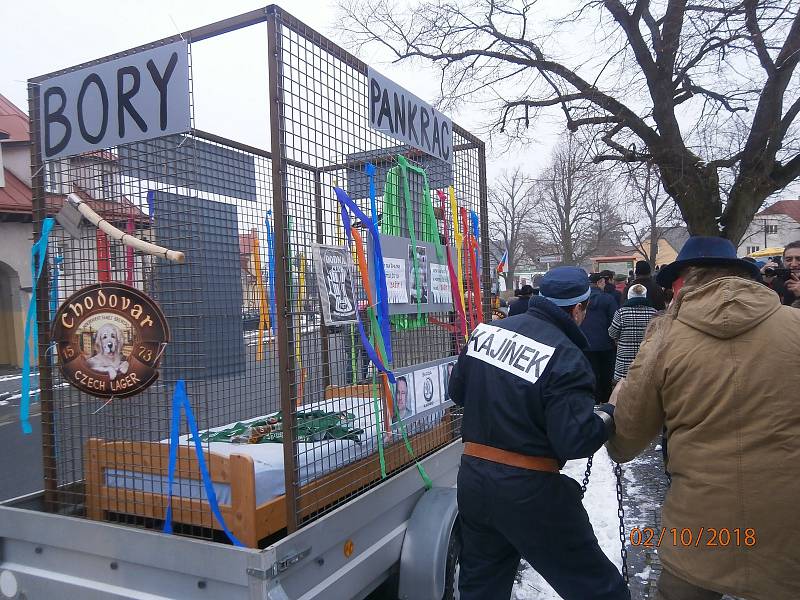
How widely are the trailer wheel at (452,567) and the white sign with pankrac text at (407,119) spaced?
203cm

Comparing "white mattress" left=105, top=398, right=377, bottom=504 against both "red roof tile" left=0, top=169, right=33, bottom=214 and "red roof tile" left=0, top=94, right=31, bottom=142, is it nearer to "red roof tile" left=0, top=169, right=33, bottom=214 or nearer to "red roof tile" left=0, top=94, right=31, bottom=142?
"red roof tile" left=0, top=169, right=33, bottom=214

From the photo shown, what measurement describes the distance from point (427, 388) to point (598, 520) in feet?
6.89

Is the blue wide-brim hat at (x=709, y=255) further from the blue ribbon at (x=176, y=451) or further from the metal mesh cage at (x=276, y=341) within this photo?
the blue ribbon at (x=176, y=451)

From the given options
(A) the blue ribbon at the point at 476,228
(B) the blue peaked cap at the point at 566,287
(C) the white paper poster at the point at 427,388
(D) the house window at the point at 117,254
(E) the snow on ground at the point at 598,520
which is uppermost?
(A) the blue ribbon at the point at 476,228

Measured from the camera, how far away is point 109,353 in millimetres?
2273

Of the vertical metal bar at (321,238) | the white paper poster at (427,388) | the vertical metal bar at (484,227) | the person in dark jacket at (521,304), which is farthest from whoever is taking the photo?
the person in dark jacket at (521,304)

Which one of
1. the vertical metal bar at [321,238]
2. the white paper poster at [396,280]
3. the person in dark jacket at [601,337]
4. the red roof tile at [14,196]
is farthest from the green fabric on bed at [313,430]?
the red roof tile at [14,196]

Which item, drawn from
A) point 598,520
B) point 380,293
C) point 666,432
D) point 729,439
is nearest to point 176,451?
point 380,293

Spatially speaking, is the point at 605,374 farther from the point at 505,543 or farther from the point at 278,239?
the point at 278,239

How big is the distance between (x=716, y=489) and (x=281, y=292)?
1.57 meters

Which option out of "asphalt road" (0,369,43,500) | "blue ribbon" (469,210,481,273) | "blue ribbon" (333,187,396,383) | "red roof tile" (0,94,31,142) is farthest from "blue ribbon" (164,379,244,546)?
"red roof tile" (0,94,31,142)

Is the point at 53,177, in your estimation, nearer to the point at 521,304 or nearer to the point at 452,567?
the point at 452,567

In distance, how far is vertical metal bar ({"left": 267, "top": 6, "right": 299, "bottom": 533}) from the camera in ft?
6.82

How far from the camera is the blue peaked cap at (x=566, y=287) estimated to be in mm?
2465
